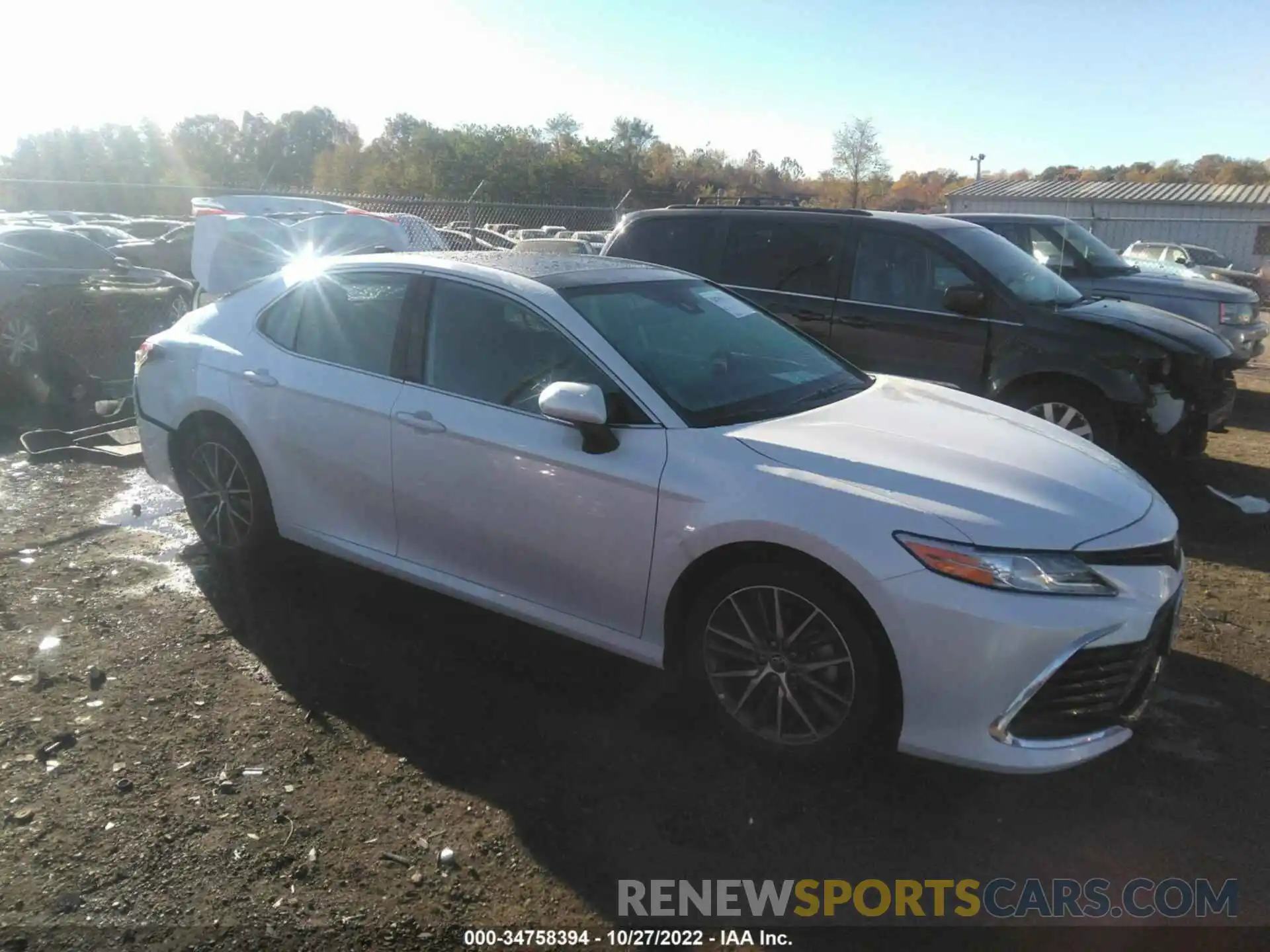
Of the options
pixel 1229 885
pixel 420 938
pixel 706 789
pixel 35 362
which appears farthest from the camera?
pixel 35 362

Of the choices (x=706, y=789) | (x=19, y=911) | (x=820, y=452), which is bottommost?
(x=19, y=911)

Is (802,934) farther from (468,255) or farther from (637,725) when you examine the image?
(468,255)

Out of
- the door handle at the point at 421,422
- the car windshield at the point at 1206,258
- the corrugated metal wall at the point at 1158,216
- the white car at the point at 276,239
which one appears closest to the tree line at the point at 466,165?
the corrugated metal wall at the point at 1158,216

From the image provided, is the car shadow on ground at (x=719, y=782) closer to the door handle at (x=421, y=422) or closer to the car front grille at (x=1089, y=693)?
the car front grille at (x=1089, y=693)

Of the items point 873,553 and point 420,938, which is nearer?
point 420,938

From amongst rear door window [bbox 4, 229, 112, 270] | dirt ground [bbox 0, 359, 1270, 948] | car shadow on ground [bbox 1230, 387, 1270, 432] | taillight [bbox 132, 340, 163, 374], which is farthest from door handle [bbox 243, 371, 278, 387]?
car shadow on ground [bbox 1230, 387, 1270, 432]

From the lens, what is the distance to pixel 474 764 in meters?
3.48

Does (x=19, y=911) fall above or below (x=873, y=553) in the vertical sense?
below

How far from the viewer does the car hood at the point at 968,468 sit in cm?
314

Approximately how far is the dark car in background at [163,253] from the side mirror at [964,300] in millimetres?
13215

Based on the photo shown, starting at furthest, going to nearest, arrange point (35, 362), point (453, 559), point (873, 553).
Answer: point (35, 362)
point (453, 559)
point (873, 553)

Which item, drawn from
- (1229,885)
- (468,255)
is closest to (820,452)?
(1229,885)

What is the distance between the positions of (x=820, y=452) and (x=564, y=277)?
1.48 m

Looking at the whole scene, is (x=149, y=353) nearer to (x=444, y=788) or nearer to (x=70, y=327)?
(x=444, y=788)
